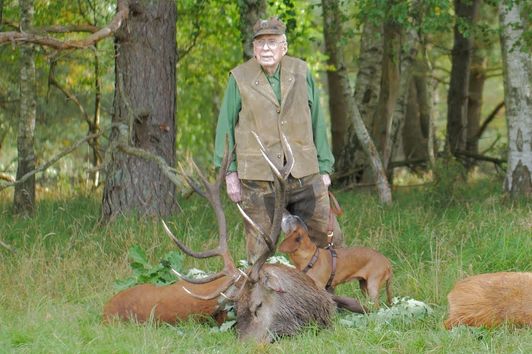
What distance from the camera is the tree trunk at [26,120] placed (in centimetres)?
1122

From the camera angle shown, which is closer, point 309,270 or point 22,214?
point 309,270

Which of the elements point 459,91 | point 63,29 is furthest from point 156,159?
point 459,91

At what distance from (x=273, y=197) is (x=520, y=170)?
186 inches

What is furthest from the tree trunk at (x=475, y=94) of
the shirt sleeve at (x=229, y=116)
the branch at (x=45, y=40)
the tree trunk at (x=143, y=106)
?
the shirt sleeve at (x=229, y=116)

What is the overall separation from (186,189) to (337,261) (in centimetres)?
211

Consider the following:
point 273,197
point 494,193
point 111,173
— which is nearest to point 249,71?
point 273,197

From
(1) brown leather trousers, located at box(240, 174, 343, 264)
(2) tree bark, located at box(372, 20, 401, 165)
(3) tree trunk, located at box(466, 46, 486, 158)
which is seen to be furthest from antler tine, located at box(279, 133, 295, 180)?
(3) tree trunk, located at box(466, 46, 486, 158)

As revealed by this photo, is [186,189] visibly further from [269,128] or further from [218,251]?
[218,251]

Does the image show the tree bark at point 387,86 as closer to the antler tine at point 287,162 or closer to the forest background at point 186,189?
the forest background at point 186,189

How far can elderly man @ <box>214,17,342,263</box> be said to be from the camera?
7242mm

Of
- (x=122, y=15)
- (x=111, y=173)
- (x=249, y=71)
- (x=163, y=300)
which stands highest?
(x=122, y=15)

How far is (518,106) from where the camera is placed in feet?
36.4

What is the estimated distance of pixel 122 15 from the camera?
1004cm

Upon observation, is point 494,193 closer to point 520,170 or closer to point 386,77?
point 520,170
